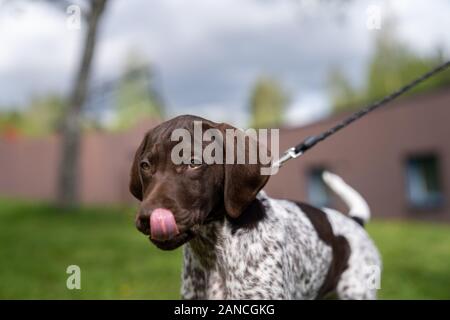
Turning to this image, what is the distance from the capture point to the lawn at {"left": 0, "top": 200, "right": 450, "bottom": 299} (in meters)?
6.30

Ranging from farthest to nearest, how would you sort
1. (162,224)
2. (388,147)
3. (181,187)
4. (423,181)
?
(388,147) → (423,181) → (181,187) → (162,224)

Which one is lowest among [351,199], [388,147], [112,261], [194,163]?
[194,163]

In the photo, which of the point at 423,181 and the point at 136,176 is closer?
the point at 136,176

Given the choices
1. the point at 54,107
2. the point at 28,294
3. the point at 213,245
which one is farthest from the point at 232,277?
the point at 54,107

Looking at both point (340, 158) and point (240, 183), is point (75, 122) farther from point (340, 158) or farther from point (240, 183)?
point (240, 183)

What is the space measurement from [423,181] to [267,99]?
39.5m

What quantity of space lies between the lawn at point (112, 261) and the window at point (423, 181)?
24.7ft

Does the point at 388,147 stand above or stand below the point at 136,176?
above

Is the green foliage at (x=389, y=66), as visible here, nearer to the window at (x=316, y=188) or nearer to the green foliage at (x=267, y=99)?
the window at (x=316, y=188)

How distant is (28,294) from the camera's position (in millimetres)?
6145

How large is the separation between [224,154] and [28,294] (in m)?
4.00

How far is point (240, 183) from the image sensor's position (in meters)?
2.99

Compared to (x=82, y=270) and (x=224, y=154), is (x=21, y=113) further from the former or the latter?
(x=224, y=154)

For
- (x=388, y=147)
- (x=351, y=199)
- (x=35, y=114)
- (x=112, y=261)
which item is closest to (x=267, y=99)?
(x=35, y=114)
